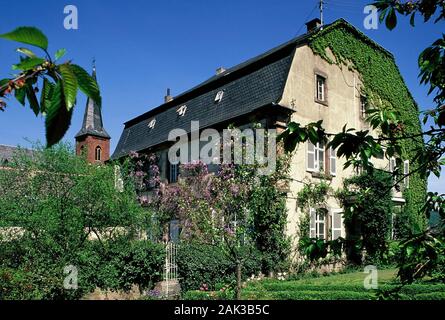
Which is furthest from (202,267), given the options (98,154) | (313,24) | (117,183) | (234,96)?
(98,154)

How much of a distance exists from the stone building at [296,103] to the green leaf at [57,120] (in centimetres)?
1353

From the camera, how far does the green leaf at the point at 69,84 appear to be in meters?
1.08

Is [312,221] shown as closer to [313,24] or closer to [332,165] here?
[332,165]

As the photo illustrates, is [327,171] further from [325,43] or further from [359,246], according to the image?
[359,246]

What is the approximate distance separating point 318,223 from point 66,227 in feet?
32.5

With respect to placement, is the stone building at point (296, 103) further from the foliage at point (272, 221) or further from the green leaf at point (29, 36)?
the green leaf at point (29, 36)

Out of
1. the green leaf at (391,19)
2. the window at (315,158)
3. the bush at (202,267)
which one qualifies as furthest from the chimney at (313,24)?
the green leaf at (391,19)

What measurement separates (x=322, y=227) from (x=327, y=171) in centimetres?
230

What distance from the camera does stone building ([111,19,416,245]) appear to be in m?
15.2

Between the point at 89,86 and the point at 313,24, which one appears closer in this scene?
the point at 89,86

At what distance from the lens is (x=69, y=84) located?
1.11 meters

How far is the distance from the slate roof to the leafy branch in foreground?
13.8m

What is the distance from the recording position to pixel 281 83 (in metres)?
15.1

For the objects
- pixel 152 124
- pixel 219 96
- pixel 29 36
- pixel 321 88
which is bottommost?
pixel 29 36
